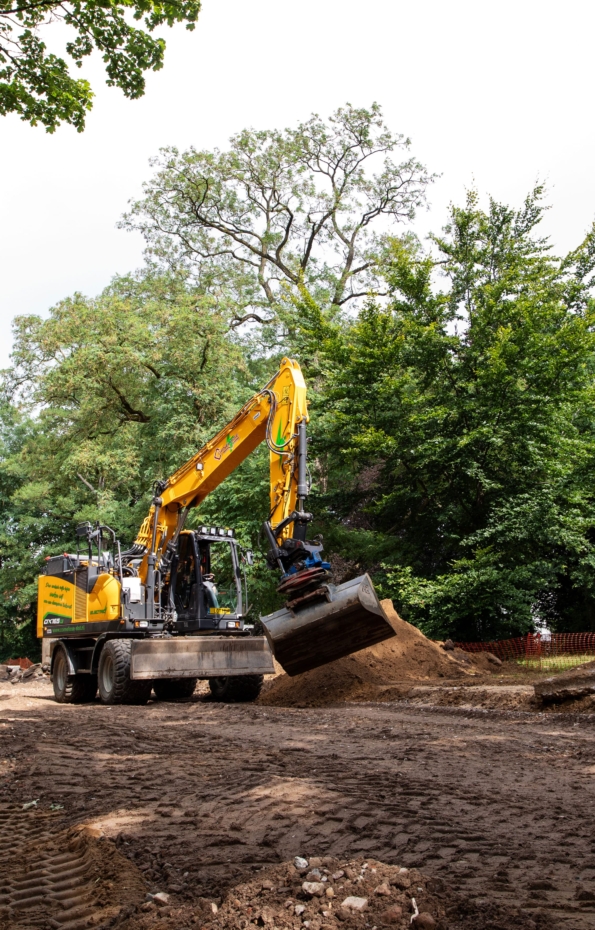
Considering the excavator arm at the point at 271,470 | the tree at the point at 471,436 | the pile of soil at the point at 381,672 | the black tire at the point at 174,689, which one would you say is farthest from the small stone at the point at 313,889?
the tree at the point at 471,436

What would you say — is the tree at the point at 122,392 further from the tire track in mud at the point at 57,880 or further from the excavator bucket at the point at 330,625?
the tire track in mud at the point at 57,880

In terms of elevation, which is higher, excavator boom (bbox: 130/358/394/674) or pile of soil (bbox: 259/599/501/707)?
excavator boom (bbox: 130/358/394/674)

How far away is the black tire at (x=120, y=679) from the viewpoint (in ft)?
41.4

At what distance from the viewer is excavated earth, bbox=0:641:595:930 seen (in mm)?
3582

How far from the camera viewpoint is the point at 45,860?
457cm

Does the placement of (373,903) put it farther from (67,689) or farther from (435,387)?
(435,387)

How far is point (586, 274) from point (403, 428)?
29.4 ft

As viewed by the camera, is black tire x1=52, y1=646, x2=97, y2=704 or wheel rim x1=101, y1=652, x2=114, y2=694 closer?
wheel rim x1=101, y1=652, x2=114, y2=694

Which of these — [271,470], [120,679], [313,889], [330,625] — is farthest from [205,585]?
[313,889]

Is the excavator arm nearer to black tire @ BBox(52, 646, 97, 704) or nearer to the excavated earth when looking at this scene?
black tire @ BBox(52, 646, 97, 704)

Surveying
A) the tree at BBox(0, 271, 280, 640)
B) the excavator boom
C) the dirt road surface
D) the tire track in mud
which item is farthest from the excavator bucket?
the tree at BBox(0, 271, 280, 640)

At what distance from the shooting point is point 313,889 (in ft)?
11.9

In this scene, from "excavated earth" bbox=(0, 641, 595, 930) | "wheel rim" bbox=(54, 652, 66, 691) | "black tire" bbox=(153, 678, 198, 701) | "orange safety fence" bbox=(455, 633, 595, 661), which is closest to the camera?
"excavated earth" bbox=(0, 641, 595, 930)

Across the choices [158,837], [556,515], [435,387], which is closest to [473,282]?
[435,387]
